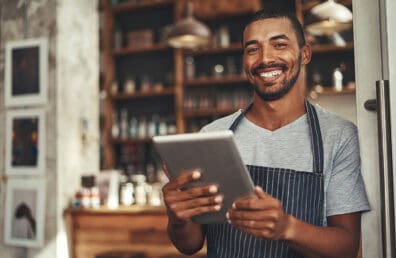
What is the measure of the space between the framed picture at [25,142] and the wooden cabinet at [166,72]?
211 cm

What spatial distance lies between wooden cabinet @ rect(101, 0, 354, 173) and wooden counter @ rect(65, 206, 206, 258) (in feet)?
6.90

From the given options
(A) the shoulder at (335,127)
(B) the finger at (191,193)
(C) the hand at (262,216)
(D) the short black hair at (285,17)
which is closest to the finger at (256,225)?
(C) the hand at (262,216)

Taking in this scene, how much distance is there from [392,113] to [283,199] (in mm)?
454

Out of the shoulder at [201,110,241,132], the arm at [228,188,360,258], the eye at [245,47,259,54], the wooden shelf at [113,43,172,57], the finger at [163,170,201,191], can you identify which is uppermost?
the wooden shelf at [113,43,172,57]

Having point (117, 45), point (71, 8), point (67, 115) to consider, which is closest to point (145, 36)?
point (117, 45)

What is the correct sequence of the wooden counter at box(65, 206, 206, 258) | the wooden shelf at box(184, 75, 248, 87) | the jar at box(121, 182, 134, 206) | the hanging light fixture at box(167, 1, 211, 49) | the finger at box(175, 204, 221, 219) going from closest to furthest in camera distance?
the finger at box(175, 204, 221, 219) < the wooden counter at box(65, 206, 206, 258) < the jar at box(121, 182, 134, 206) < the hanging light fixture at box(167, 1, 211, 49) < the wooden shelf at box(184, 75, 248, 87)

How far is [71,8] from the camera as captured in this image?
153 inches

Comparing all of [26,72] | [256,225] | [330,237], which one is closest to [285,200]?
[330,237]

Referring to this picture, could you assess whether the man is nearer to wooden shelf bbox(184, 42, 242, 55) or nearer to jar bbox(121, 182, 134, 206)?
jar bbox(121, 182, 134, 206)

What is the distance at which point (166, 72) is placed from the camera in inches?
234

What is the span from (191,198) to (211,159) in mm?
137

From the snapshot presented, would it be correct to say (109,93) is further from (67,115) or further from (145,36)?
(67,115)

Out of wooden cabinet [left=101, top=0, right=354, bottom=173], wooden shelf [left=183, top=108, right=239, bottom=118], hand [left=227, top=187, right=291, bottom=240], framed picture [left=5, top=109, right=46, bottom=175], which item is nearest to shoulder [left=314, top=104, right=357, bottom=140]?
hand [left=227, top=187, right=291, bottom=240]

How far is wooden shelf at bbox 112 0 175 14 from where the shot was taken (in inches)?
225
